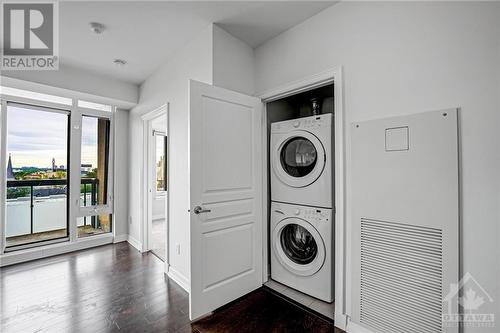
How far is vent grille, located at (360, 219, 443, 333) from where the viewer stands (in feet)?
4.55

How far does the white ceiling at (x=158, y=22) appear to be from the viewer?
1937 millimetres

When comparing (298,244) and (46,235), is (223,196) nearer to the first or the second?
(298,244)

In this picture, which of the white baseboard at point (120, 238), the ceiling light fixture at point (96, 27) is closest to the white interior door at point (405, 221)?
the ceiling light fixture at point (96, 27)

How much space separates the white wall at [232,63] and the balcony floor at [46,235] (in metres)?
3.48

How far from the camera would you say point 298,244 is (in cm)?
248

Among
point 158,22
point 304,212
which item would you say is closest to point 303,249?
point 304,212

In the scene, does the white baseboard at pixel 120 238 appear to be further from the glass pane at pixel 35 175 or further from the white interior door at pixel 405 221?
the white interior door at pixel 405 221

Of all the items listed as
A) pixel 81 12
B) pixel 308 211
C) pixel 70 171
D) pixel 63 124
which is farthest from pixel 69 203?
pixel 308 211

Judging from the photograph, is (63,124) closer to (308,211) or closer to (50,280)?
(50,280)

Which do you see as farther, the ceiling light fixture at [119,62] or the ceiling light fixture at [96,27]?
the ceiling light fixture at [119,62]

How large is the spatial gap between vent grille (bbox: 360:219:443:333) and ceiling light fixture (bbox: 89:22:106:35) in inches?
119

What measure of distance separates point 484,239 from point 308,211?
4.01 feet

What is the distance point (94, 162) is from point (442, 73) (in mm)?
4620

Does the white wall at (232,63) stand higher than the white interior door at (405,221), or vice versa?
the white wall at (232,63)
